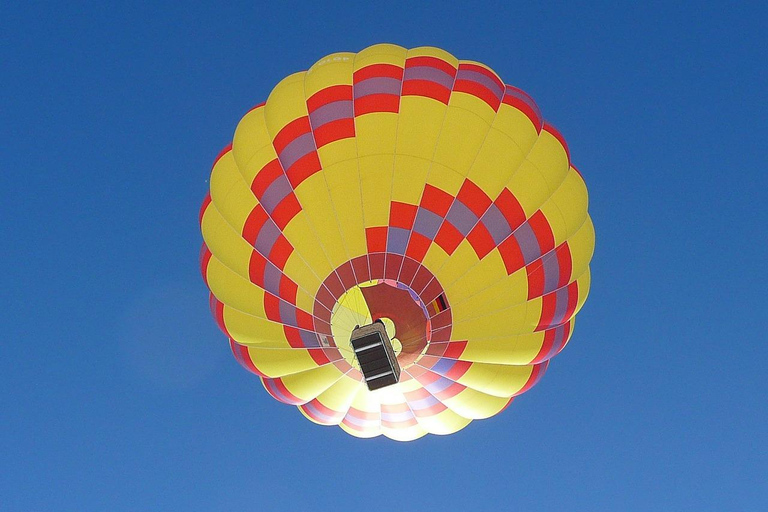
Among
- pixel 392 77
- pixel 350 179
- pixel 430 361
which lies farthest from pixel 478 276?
pixel 392 77

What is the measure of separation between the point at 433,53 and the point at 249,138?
8.84ft

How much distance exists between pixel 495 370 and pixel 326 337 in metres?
2.35

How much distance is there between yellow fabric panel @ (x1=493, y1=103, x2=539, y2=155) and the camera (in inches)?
382

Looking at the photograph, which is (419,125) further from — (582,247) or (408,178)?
(582,247)

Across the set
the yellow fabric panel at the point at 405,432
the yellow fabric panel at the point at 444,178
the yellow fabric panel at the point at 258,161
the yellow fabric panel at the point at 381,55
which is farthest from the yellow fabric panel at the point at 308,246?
the yellow fabric panel at the point at 405,432

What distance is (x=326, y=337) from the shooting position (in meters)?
9.71

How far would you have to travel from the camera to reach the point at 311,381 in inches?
412

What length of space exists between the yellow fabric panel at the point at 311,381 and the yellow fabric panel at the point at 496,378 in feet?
5.61

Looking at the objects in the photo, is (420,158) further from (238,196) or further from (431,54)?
(238,196)

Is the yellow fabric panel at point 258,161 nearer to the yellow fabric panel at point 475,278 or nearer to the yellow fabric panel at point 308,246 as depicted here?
the yellow fabric panel at point 308,246

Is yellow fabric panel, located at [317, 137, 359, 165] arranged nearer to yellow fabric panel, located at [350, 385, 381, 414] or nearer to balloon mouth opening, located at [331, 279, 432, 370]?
balloon mouth opening, located at [331, 279, 432, 370]

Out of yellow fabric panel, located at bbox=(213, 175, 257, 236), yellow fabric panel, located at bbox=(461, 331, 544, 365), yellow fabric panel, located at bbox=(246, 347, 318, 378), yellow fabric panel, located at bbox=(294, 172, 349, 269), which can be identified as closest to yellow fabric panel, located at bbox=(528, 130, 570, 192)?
yellow fabric panel, located at bbox=(461, 331, 544, 365)

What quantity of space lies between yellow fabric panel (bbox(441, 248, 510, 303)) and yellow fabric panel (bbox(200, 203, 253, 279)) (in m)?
2.69

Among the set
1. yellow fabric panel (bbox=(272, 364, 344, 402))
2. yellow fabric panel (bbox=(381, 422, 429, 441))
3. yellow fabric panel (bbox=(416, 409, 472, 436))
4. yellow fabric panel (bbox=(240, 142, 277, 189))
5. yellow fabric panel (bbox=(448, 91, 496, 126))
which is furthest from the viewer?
yellow fabric panel (bbox=(381, 422, 429, 441))
